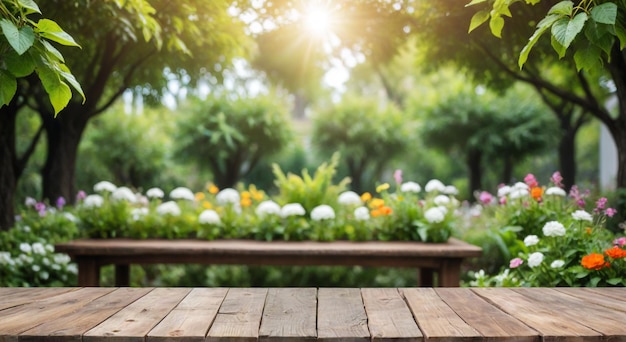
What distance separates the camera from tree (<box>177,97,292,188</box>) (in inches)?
503

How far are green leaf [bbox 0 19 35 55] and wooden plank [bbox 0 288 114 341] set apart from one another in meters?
0.92

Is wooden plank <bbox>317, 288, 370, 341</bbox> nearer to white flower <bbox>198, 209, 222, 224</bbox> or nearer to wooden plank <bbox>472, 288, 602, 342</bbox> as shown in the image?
wooden plank <bbox>472, 288, 602, 342</bbox>

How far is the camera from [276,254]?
4.28 meters

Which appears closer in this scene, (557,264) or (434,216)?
(557,264)

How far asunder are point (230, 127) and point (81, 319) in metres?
11.2

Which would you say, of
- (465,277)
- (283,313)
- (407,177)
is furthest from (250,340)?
(407,177)

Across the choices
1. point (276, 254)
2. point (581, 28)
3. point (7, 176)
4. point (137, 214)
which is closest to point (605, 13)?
point (581, 28)

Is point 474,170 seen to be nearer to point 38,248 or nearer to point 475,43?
point 475,43

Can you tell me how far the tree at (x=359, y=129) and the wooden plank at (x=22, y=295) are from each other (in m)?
11.9

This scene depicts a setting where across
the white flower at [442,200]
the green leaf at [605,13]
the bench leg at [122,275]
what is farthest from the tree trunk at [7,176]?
the green leaf at [605,13]

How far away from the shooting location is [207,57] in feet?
18.3

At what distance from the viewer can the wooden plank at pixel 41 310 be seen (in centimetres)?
170

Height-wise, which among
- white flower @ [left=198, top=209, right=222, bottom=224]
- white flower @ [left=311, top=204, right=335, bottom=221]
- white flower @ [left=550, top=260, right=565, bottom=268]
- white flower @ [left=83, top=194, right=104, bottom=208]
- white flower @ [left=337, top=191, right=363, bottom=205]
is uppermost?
white flower @ [left=337, top=191, right=363, bottom=205]

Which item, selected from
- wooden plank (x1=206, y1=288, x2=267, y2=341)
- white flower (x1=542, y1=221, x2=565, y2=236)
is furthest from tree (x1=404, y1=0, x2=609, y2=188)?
wooden plank (x1=206, y1=288, x2=267, y2=341)
